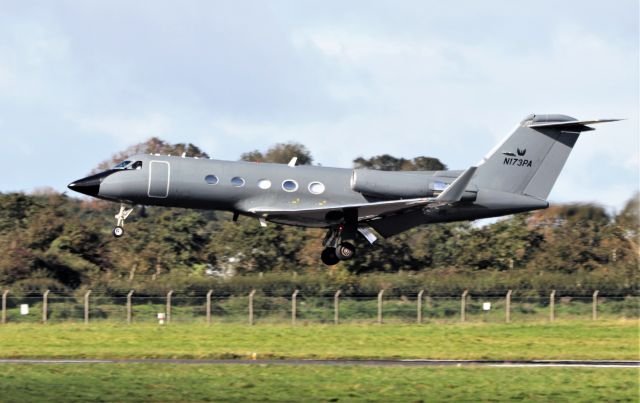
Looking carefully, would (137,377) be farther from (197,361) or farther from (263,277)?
(263,277)

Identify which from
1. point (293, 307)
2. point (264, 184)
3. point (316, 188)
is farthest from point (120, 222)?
point (293, 307)

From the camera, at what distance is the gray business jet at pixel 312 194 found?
34750 mm

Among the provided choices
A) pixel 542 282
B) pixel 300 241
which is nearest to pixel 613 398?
pixel 542 282

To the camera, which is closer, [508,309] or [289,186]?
[289,186]

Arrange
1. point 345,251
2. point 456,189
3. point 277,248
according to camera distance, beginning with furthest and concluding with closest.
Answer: point 277,248
point 345,251
point 456,189

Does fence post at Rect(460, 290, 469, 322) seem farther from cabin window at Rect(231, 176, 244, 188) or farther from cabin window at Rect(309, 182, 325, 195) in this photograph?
cabin window at Rect(231, 176, 244, 188)

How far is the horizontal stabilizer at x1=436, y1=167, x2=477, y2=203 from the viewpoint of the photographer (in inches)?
1298

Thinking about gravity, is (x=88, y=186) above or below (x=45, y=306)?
above

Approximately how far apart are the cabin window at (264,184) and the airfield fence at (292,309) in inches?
359

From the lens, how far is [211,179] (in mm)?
34750

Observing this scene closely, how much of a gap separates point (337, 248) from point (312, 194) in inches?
92.6

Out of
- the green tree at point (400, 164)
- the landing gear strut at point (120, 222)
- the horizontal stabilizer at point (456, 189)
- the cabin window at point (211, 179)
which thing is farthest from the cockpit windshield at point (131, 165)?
the green tree at point (400, 164)

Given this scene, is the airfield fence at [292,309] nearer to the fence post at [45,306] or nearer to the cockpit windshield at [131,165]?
the fence post at [45,306]

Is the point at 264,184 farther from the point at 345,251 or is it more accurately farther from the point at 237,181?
the point at 345,251
